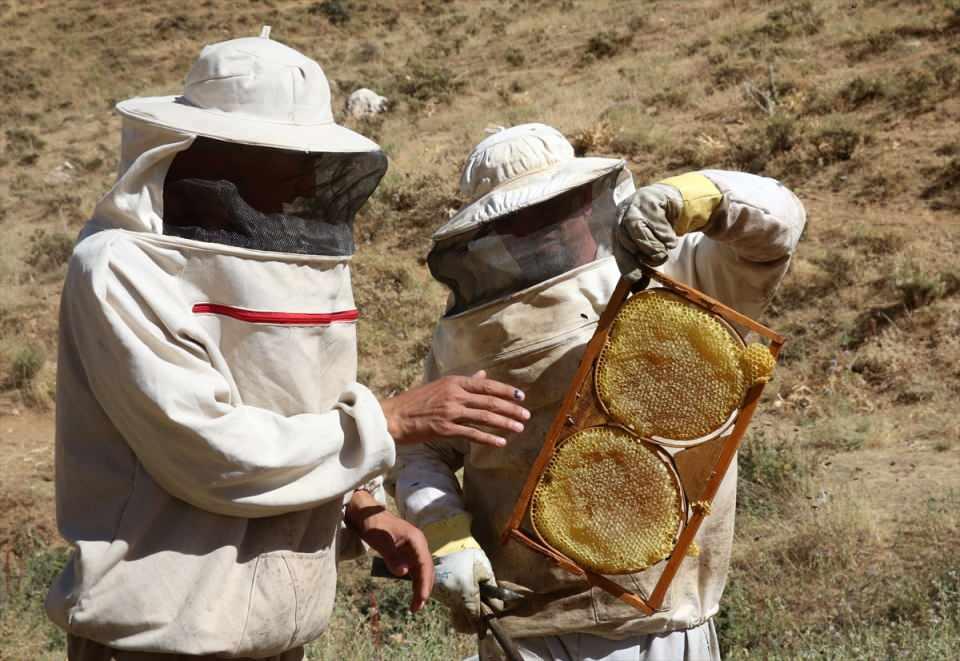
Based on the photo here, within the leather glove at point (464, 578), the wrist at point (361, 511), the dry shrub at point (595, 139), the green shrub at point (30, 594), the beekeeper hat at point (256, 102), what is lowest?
the dry shrub at point (595, 139)

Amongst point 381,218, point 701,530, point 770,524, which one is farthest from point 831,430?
point 381,218

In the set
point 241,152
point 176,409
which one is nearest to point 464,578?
point 176,409

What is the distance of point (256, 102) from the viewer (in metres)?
2.48

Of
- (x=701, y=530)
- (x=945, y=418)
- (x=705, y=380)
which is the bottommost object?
(x=945, y=418)

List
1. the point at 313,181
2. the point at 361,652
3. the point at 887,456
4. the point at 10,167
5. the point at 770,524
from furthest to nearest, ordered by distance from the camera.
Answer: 1. the point at 10,167
2. the point at 887,456
3. the point at 770,524
4. the point at 361,652
5. the point at 313,181

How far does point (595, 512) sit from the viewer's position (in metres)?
2.77

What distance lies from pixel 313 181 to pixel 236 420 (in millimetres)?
627

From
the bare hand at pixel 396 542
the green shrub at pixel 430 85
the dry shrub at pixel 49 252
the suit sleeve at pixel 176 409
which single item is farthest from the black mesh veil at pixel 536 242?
the green shrub at pixel 430 85

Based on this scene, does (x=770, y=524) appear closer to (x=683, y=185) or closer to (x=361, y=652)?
(x=361, y=652)

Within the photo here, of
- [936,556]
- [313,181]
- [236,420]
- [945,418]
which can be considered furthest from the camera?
[945,418]

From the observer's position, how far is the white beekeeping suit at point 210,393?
222 centimetres

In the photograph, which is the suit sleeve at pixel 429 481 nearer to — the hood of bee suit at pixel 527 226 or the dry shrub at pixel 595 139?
the hood of bee suit at pixel 527 226

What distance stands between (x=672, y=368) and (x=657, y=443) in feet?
0.65

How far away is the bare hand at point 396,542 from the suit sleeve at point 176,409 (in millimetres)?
426
